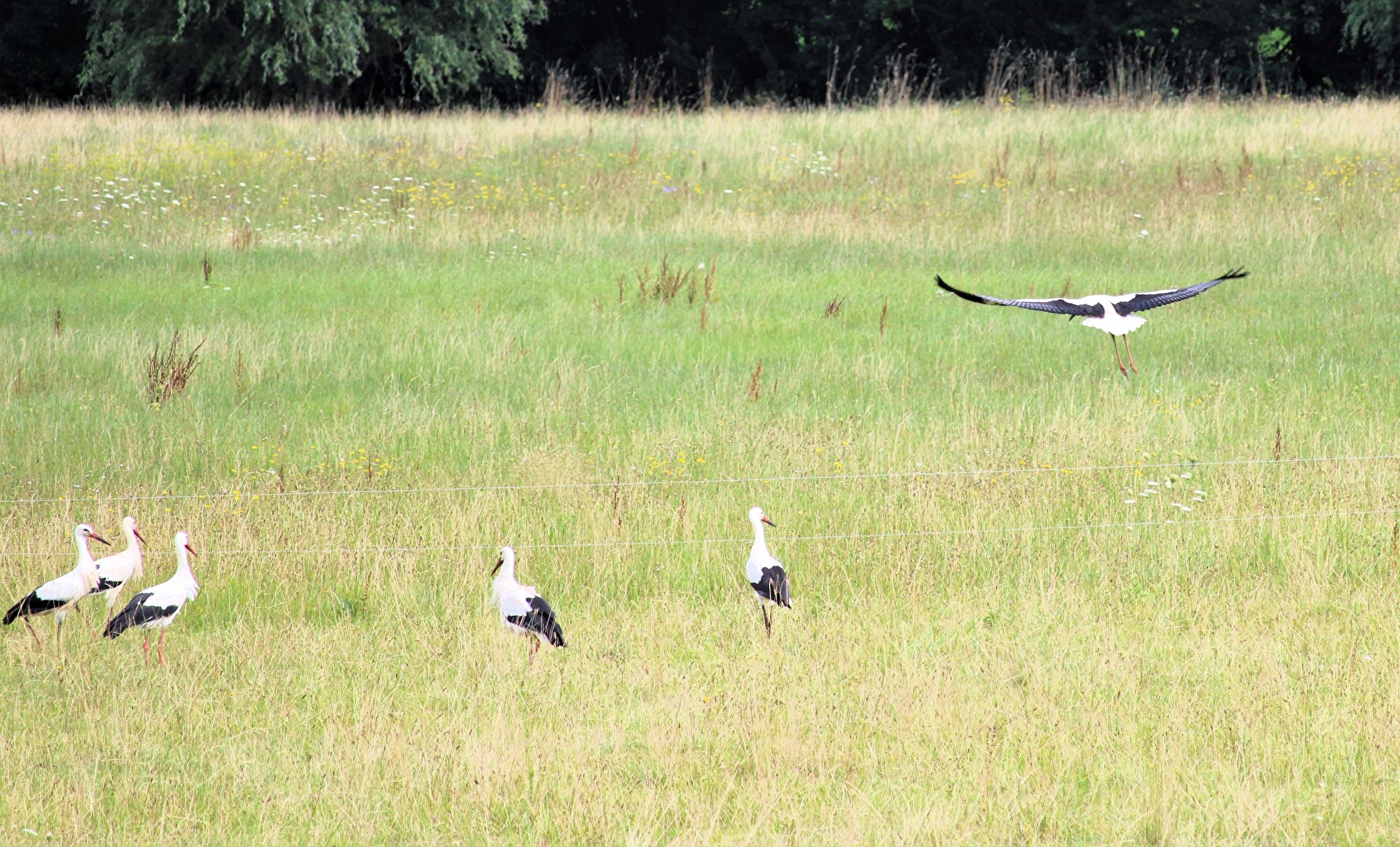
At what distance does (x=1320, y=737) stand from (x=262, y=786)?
3443mm

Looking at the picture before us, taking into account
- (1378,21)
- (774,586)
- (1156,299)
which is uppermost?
(1378,21)

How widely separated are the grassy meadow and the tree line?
1483 centimetres

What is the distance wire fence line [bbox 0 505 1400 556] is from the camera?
21.2 ft

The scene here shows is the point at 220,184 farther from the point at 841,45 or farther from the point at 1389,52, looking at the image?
the point at 1389,52

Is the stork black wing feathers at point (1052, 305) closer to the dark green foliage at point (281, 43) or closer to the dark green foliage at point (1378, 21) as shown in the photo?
the dark green foliage at point (281, 43)

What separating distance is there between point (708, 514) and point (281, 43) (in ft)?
79.2

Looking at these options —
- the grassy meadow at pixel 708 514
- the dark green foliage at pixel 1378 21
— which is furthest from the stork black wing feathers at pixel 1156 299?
the dark green foliage at pixel 1378 21

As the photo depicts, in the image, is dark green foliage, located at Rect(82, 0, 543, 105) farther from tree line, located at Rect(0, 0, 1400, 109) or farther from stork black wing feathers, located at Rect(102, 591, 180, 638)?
stork black wing feathers, located at Rect(102, 591, 180, 638)

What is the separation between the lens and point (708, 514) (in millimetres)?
7039

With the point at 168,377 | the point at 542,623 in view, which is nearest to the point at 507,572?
the point at 542,623

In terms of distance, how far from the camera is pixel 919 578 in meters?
6.33

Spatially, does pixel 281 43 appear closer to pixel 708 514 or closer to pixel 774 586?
pixel 708 514

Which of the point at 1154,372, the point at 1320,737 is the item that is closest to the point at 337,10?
the point at 1154,372

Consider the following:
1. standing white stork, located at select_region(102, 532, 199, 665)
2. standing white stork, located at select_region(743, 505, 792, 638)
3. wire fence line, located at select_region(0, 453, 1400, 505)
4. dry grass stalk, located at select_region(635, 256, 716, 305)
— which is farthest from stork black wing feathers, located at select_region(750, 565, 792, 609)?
dry grass stalk, located at select_region(635, 256, 716, 305)
